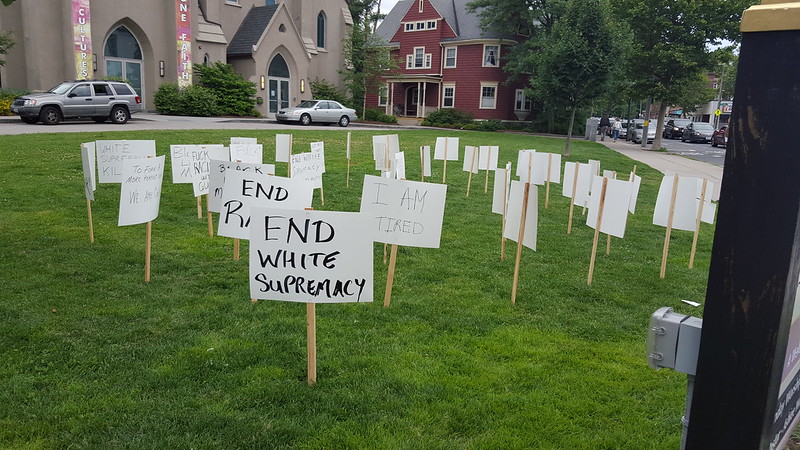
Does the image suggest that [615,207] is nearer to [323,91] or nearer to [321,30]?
[323,91]

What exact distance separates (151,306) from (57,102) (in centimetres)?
2053

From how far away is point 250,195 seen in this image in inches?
215

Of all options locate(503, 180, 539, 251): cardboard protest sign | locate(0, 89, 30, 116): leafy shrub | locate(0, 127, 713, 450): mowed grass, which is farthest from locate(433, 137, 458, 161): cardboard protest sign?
locate(0, 89, 30, 116): leafy shrub

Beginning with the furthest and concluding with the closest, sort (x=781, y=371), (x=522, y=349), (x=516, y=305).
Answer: (x=516, y=305), (x=522, y=349), (x=781, y=371)

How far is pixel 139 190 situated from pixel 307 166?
285 cm

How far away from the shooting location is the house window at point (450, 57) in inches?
1864

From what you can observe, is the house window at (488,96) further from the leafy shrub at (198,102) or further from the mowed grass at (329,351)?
the mowed grass at (329,351)

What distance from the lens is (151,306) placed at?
5.44 metres

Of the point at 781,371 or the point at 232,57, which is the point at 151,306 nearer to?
the point at 781,371

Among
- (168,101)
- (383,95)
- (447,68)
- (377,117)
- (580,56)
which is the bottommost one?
(377,117)

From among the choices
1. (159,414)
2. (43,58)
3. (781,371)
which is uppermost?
(43,58)

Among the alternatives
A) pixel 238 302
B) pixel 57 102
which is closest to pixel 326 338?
pixel 238 302

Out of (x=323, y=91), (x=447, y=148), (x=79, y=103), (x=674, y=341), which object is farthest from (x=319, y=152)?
(x=323, y=91)

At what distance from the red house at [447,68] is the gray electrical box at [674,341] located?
4389cm
